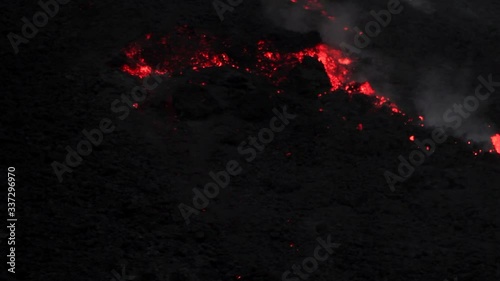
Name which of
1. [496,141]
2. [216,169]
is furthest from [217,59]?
[496,141]

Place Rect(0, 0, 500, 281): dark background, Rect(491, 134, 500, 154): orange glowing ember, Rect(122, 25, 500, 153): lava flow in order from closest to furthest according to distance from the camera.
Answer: Rect(0, 0, 500, 281): dark background → Rect(491, 134, 500, 154): orange glowing ember → Rect(122, 25, 500, 153): lava flow

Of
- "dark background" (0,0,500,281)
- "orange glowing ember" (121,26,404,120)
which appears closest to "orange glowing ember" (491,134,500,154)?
"dark background" (0,0,500,281)

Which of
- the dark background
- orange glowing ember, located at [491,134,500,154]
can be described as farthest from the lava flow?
the dark background

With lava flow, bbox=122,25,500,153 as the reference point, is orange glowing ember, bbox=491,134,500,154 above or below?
above

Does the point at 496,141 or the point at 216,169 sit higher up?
the point at 496,141

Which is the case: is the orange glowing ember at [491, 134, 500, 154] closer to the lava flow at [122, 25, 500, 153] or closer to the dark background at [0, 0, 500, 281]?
the lava flow at [122, 25, 500, 153]

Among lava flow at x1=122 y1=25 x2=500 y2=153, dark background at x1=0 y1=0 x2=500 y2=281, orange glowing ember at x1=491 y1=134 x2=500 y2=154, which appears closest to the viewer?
dark background at x1=0 y1=0 x2=500 y2=281

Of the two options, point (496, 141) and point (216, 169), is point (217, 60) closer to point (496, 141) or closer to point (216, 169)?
point (216, 169)

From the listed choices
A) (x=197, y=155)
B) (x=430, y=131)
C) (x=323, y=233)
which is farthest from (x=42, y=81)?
(x=430, y=131)

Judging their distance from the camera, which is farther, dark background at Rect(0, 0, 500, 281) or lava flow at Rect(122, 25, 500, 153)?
lava flow at Rect(122, 25, 500, 153)
